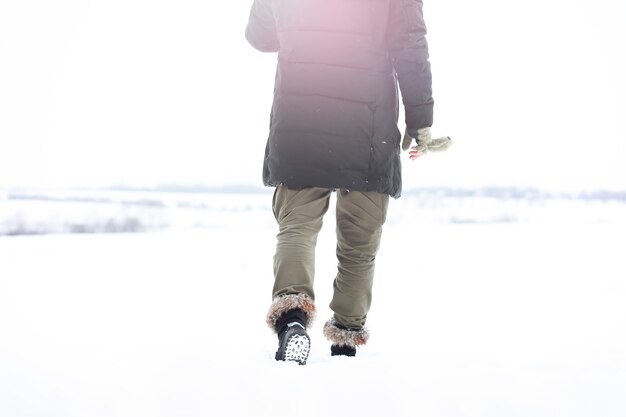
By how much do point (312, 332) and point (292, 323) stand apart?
40.0 inches

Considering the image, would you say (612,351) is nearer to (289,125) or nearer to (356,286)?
(356,286)

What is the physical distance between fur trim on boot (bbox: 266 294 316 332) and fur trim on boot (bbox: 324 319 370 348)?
244 mm

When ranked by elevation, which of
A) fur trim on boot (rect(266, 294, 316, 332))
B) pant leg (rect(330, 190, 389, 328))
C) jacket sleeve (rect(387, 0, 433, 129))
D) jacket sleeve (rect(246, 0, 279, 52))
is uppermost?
jacket sleeve (rect(246, 0, 279, 52))

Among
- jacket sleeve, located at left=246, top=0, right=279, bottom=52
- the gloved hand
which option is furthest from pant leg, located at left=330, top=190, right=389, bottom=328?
jacket sleeve, located at left=246, top=0, right=279, bottom=52

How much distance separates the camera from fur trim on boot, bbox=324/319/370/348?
1862 mm

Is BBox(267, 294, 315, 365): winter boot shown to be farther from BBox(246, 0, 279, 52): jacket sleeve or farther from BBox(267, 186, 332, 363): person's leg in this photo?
BBox(246, 0, 279, 52): jacket sleeve

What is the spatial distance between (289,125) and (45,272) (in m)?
2.59

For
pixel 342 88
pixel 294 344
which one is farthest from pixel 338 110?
pixel 294 344

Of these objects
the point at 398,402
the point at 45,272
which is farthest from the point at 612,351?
the point at 45,272

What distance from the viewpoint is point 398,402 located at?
3.86 feet

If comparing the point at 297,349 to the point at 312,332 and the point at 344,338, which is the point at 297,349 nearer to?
the point at 344,338

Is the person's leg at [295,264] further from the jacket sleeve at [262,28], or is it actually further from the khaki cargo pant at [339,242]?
the jacket sleeve at [262,28]

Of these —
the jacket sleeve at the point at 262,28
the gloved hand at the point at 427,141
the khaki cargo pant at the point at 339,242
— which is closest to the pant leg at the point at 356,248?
the khaki cargo pant at the point at 339,242

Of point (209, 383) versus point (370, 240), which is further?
point (370, 240)
